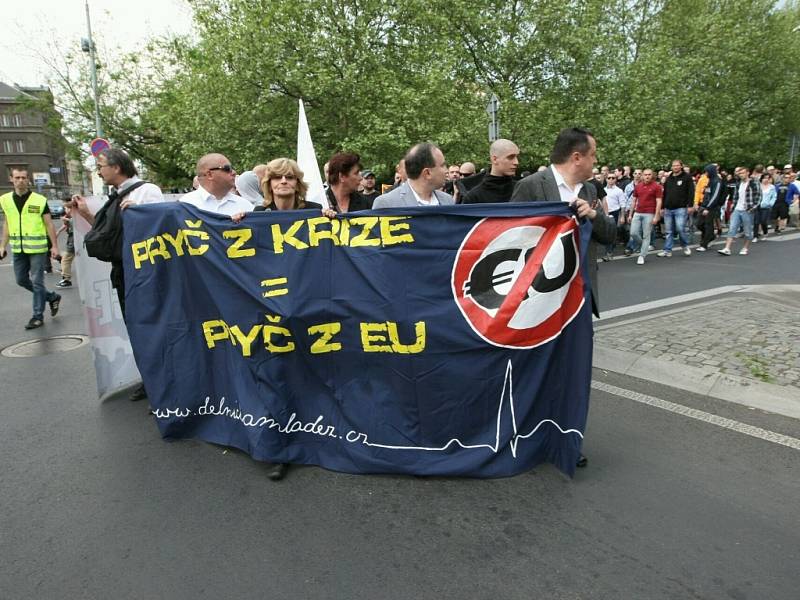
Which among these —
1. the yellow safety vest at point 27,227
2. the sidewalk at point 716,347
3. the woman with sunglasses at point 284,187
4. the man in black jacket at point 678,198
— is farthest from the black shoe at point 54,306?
the man in black jacket at point 678,198

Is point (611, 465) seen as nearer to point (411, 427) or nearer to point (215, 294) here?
point (411, 427)

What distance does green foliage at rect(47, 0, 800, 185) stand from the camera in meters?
15.9

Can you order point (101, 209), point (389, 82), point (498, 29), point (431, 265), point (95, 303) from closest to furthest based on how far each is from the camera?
point (431, 265), point (101, 209), point (95, 303), point (389, 82), point (498, 29)

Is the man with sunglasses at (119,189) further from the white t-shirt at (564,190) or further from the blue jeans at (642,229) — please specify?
the blue jeans at (642,229)

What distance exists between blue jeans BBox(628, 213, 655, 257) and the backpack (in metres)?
9.83

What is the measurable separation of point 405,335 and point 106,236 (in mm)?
2447

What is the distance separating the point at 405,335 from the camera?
127 inches

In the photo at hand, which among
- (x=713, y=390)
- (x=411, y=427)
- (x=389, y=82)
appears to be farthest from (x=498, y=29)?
(x=411, y=427)

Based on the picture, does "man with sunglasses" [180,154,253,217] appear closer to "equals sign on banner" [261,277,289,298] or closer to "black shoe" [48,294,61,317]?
"equals sign on banner" [261,277,289,298]

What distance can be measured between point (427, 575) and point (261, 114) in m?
16.1

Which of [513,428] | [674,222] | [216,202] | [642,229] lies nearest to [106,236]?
[216,202]

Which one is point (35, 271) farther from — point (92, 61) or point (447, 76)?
point (92, 61)

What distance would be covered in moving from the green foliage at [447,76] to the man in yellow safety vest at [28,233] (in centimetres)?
959

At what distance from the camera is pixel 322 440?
11.2 ft
